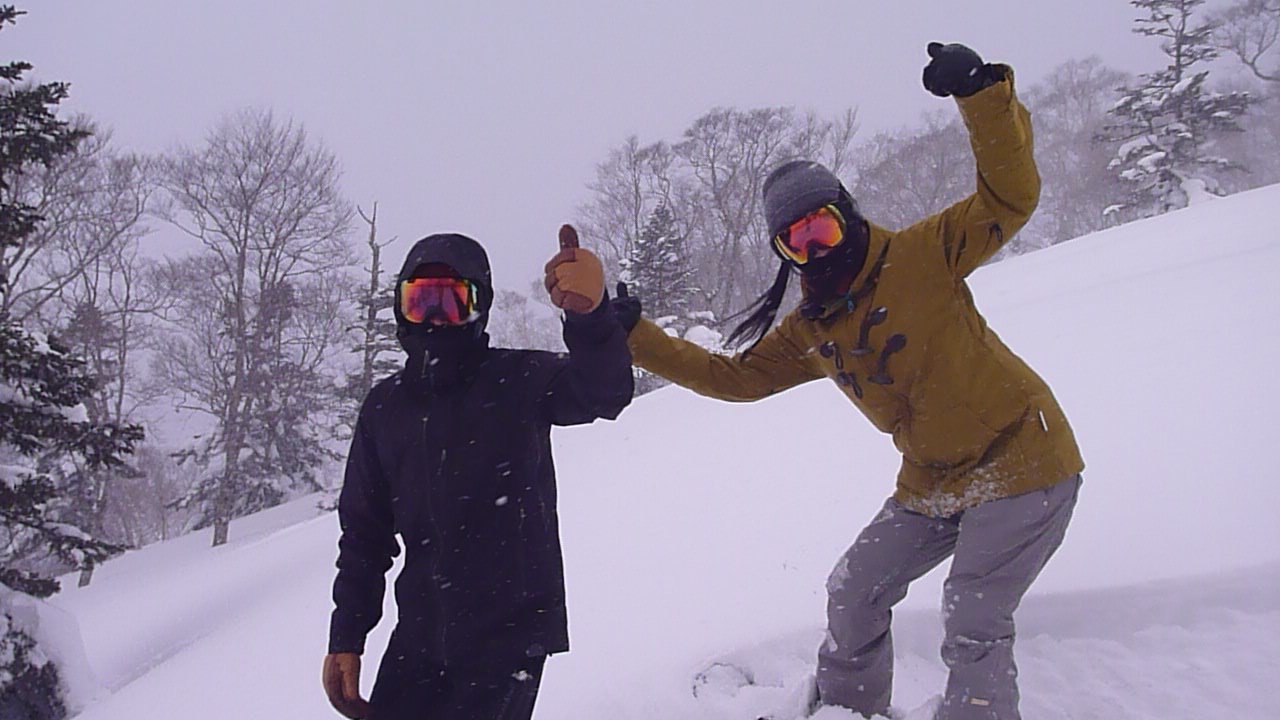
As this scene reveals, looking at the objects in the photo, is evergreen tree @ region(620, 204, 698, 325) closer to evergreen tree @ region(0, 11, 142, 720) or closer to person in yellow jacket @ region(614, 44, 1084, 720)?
evergreen tree @ region(0, 11, 142, 720)

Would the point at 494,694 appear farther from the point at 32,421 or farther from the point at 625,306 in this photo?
the point at 32,421

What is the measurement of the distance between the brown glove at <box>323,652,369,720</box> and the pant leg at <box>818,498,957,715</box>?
58.6 inches

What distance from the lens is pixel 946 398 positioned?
220cm

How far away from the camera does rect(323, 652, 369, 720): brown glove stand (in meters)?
2.16

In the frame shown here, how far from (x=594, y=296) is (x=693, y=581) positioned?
295 cm

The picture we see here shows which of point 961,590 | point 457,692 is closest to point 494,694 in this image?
point 457,692

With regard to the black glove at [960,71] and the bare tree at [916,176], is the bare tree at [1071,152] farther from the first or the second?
the black glove at [960,71]

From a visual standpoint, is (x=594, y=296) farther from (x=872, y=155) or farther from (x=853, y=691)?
(x=872, y=155)

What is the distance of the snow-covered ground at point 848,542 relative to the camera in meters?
3.04

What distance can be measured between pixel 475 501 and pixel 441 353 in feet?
1.43

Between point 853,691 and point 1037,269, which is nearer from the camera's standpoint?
point 853,691

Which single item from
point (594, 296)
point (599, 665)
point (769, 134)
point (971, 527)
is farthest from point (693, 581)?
point (769, 134)

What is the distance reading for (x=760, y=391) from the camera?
8.73ft

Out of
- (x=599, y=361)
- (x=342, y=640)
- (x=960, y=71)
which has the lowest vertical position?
(x=342, y=640)
